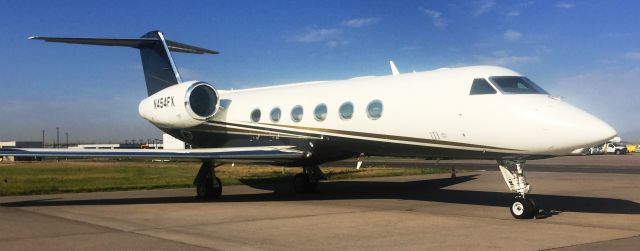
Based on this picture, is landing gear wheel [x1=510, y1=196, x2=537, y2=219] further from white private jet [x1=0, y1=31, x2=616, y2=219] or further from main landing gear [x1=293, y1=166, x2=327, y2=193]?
main landing gear [x1=293, y1=166, x2=327, y2=193]

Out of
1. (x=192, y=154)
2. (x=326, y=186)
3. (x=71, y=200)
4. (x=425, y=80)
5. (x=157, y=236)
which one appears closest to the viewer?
(x=157, y=236)

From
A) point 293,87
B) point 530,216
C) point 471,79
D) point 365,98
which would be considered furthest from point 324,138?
point 530,216

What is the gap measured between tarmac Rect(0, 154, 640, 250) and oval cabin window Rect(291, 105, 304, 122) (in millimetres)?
2098

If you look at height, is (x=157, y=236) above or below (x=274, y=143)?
below

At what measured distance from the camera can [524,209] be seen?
10.4 metres

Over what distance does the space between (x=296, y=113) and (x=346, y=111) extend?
1908 mm

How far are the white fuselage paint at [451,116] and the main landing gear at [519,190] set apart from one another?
477 mm

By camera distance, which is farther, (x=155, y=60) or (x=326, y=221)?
(x=155, y=60)

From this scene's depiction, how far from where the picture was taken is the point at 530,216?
10.4 metres

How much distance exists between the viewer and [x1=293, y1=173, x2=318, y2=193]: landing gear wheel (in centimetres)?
1750

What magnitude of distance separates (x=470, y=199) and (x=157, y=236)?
8.61 meters

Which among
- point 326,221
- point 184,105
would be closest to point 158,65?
point 184,105

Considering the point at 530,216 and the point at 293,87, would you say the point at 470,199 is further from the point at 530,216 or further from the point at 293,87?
the point at 293,87

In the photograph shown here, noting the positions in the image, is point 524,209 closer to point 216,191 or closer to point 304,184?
point 304,184
